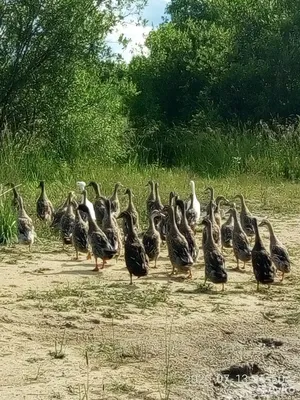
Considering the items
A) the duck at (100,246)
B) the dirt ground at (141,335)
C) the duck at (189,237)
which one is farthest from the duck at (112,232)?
the duck at (189,237)

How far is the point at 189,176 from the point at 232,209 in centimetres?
1018

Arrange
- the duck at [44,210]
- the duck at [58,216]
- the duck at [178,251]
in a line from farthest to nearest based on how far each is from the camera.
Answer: the duck at [44,210]
the duck at [58,216]
the duck at [178,251]

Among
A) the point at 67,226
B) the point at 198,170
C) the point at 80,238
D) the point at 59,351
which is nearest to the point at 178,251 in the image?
the point at 80,238

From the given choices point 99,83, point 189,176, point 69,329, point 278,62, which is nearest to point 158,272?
point 69,329

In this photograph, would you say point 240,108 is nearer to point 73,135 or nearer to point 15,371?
point 73,135

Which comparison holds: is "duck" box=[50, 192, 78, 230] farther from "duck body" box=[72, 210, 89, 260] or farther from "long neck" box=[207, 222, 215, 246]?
"long neck" box=[207, 222, 215, 246]

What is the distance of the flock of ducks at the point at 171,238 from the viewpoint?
10148mm

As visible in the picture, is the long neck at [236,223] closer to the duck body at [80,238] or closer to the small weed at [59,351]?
the duck body at [80,238]

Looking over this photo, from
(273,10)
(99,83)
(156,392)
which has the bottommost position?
(156,392)

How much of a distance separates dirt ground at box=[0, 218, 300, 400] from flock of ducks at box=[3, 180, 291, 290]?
0.23 meters

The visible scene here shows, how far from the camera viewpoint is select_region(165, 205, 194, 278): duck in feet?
34.4

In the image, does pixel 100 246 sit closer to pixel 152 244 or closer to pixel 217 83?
pixel 152 244

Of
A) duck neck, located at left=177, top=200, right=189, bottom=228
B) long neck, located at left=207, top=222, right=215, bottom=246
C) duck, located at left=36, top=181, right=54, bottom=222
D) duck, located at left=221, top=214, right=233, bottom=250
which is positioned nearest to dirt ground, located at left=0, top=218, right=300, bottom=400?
long neck, located at left=207, top=222, right=215, bottom=246

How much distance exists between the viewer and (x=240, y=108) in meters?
31.1
